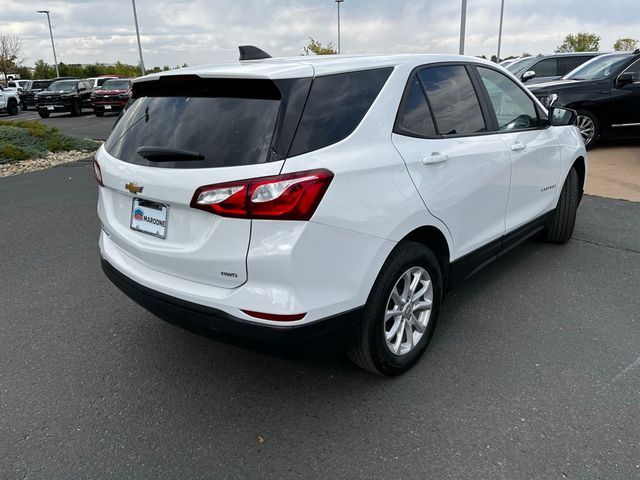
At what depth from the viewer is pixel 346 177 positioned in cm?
233

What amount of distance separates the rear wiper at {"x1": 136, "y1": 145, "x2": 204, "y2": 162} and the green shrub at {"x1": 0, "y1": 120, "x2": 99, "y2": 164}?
9615 millimetres

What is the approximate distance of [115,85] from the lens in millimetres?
23562

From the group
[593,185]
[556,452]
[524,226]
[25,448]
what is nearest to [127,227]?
[25,448]

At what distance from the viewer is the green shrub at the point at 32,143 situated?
Answer: 35.2 ft

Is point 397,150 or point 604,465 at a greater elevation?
point 397,150

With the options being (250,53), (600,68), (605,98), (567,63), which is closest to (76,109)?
(567,63)

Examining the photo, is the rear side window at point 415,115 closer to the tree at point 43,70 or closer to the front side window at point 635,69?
the front side window at point 635,69

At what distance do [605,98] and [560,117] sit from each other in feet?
19.3

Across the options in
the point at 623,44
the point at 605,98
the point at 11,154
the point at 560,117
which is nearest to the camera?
the point at 560,117

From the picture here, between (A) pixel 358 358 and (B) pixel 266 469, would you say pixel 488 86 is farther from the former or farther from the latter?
(B) pixel 266 469

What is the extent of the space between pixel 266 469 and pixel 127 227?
144 cm

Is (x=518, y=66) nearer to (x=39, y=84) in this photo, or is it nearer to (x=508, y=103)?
(x=508, y=103)

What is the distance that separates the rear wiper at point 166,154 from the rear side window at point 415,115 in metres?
1.03

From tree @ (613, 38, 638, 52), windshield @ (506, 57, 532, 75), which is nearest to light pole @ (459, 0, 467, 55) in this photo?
windshield @ (506, 57, 532, 75)
